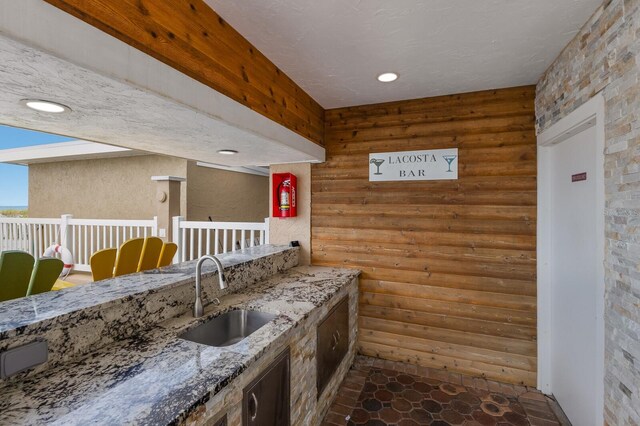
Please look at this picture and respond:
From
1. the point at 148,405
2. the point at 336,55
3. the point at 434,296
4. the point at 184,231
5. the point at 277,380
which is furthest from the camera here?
the point at 184,231

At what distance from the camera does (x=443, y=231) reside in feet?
9.43

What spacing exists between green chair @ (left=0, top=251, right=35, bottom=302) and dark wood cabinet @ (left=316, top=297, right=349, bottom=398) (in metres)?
2.06

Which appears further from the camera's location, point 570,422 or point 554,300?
point 554,300

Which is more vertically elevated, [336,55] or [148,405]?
[336,55]

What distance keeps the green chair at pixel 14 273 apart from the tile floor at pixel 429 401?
A: 237 centimetres

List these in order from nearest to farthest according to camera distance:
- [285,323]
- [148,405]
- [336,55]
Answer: [148,405] < [285,323] < [336,55]

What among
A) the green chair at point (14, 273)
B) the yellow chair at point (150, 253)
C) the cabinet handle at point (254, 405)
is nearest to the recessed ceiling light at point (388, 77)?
the cabinet handle at point (254, 405)

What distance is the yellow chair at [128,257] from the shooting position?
2.74m

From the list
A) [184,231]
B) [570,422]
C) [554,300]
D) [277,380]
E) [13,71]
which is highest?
[13,71]

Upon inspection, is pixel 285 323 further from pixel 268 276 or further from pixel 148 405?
pixel 268 276

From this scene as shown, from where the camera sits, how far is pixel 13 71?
1035 millimetres

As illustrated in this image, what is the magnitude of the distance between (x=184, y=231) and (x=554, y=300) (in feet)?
14.9

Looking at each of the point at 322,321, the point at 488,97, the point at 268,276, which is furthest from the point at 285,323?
the point at 488,97

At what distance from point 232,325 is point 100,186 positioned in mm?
6526
